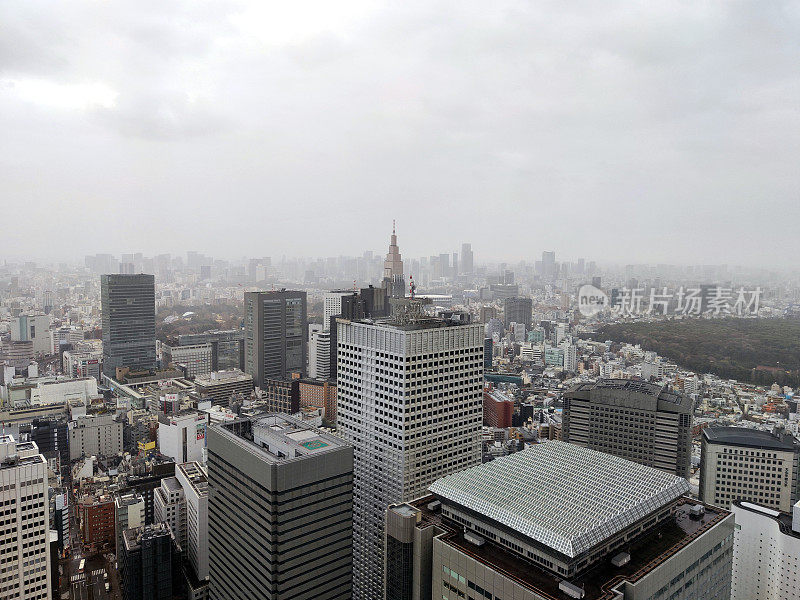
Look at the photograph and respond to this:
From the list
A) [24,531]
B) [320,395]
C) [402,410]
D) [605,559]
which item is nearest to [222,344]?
[320,395]

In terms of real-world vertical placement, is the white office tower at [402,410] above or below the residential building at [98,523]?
above

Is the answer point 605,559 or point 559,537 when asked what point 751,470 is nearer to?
point 605,559

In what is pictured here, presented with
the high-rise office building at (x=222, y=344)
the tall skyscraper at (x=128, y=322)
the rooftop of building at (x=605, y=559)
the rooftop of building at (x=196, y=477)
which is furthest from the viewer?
the high-rise office building at (x=222, y=344)

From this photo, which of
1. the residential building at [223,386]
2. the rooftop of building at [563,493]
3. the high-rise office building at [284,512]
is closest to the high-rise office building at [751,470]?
the rooftop of building at [563,493]

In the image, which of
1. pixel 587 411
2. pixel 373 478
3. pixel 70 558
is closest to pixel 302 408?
pixel 70 558

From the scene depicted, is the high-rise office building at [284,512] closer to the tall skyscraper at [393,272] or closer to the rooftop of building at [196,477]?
the rooftop of building at [196,477]

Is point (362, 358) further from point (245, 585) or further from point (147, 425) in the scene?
point (147, 425)
